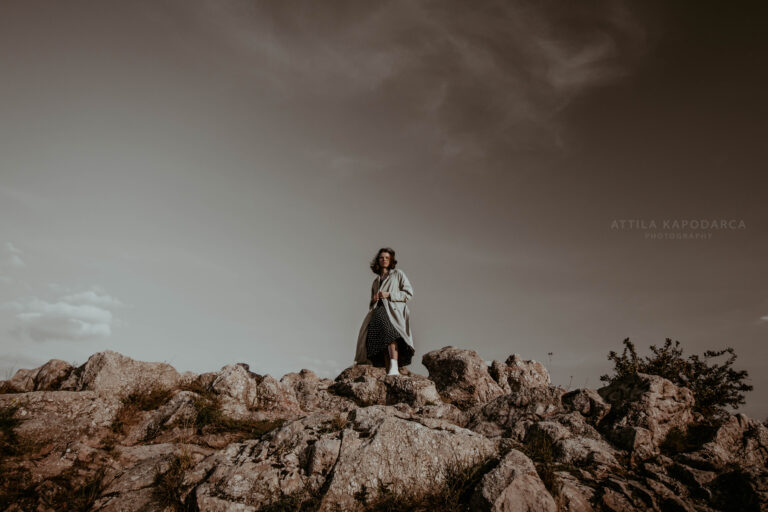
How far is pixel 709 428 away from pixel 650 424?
4.17 ft

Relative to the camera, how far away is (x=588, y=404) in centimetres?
787

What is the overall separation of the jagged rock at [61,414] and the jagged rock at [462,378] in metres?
7.61

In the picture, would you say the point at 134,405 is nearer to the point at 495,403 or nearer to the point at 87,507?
the point at 87,507

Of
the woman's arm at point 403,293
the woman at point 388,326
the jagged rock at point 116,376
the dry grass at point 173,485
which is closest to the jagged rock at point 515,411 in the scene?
the woman at point 388,326

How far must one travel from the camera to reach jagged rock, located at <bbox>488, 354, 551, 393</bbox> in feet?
37.8

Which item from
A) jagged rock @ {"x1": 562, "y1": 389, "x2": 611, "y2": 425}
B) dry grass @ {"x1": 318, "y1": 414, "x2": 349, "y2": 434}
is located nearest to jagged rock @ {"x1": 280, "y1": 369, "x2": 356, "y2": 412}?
dry grass @ {"x1": 318, "y1": 414, "x2": 349, "y2": 434}

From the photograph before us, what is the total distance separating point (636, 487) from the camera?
5320 millimetres

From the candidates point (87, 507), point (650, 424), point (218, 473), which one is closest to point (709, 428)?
point (650, 424)

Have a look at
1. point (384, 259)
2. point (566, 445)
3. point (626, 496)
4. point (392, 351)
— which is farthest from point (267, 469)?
point (384, 259)

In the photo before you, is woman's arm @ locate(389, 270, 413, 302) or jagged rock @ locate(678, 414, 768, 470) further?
woman's arm @ locate(389, 270, 413, 302)

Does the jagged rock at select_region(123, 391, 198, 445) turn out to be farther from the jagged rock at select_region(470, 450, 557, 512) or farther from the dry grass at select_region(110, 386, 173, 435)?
the jagged rock at select_region(470, 450, 557, 512)

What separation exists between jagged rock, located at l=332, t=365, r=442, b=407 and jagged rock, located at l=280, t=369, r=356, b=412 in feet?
0.84

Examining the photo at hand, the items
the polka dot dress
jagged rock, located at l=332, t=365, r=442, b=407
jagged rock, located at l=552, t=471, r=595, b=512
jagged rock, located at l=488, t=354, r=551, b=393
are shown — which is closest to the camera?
jagged rock, located at l=552, t=471, r=595, b=512

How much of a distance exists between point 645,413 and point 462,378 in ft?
14.9
